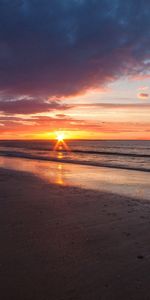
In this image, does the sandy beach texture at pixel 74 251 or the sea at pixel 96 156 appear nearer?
the sandy beach texture at pixel 74 251

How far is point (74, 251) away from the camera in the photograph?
501cm

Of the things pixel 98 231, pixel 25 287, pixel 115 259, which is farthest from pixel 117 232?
pixel 25 287

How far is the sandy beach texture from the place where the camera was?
12.5 feet

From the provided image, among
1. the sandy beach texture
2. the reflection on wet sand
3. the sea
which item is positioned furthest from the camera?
the sea

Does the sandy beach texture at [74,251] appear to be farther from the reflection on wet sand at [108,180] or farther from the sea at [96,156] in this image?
the sea at [96,156]

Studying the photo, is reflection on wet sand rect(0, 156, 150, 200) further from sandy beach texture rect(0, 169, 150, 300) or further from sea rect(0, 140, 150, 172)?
sea rect(0, 140, 150, 172)

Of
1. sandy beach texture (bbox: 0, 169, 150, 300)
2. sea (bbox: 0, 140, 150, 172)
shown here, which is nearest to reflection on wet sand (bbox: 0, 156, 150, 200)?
sandy beach texture (bbox: 0, 169, 150, 300)

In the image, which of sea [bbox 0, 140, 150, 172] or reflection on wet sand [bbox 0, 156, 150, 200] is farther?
sea [bbox 0, 140, 150, 172]

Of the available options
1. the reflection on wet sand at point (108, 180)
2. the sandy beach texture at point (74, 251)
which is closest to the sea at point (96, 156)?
the reflection on wet sand at point (108, 180)

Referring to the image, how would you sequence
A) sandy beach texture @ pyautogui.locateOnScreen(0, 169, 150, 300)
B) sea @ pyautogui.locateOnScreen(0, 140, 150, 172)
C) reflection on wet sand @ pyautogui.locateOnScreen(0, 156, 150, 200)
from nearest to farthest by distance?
1. sandy beach texture @ pyautogui.locateOnScreen(0, 169, 150, 300)
2. reflection on wet sand @ pyautogui.locateOnScreen(0, 156, 150, 200)
3. sea @ pyautogui.locateOnScreen(0, 140, 150, 172)

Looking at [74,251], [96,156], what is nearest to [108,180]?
[74,251]

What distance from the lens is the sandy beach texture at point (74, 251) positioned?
3.80 metres

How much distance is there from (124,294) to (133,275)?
1.79ft

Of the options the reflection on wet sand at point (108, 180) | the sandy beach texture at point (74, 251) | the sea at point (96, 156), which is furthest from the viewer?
the sea at point (96, 156)
